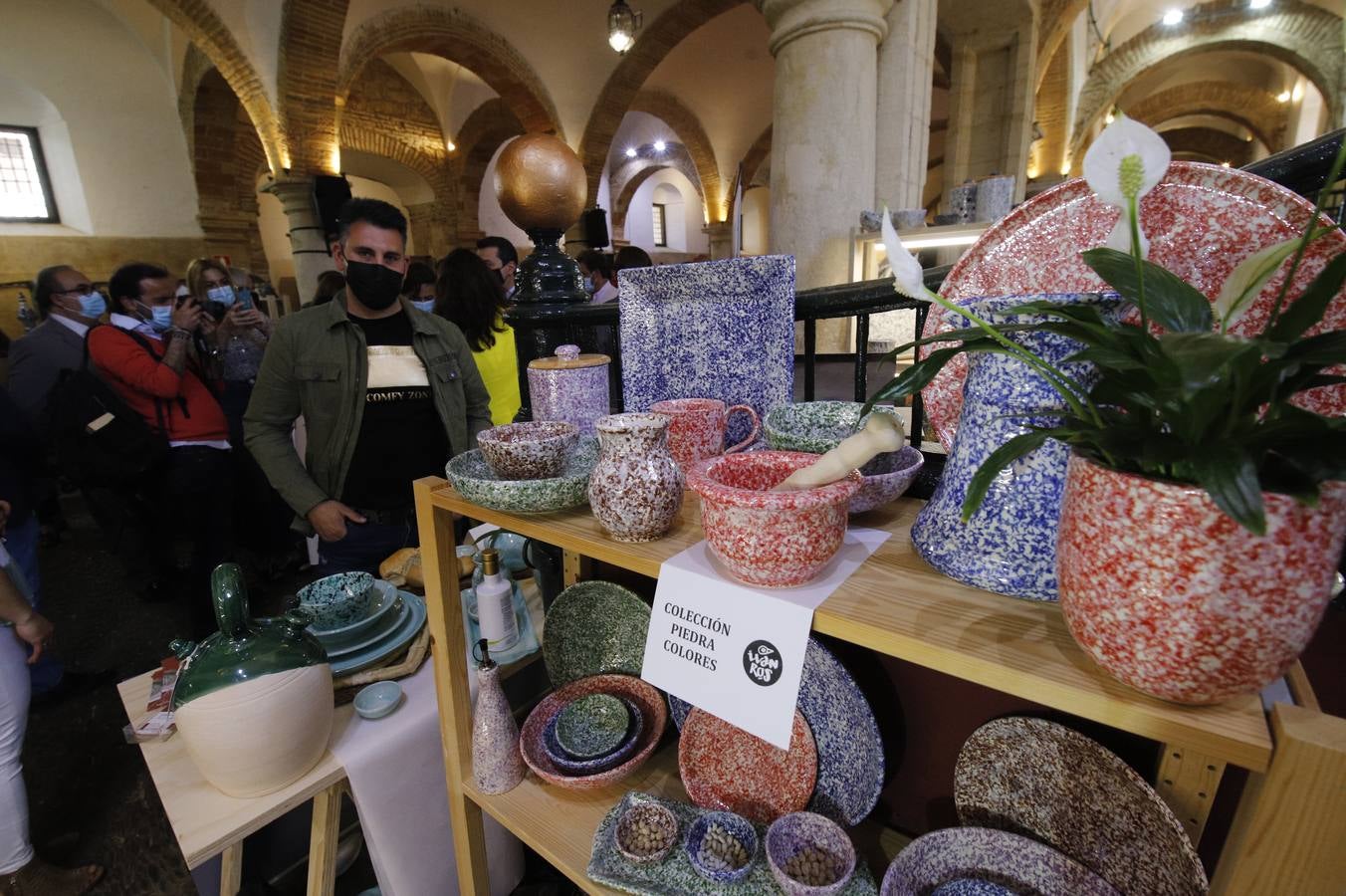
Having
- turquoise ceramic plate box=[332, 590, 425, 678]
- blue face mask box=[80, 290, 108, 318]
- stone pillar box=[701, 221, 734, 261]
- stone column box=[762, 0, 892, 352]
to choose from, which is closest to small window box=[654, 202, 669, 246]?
stone pillar box=[701, 221, 734, 261]

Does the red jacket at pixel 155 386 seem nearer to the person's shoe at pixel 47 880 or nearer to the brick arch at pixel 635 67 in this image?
the person's shoe at pixel 47 880

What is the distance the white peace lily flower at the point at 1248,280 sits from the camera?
322 millimetres

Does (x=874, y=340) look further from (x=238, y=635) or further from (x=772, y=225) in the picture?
(x=238, y=635)

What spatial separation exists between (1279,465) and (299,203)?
6.22 metres

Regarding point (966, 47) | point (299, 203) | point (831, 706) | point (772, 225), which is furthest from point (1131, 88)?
point (831, 706)

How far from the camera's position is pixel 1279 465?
33 cm

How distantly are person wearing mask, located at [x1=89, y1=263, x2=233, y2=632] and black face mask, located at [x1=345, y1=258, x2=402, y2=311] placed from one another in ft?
3.94

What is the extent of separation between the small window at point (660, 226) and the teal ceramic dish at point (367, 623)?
13769 mm

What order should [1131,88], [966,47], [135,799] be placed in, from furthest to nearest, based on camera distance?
[1131,88], [966,47], [135,799]

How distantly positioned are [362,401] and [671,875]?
4.85ft

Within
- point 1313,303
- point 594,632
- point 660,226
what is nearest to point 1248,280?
point 1313,303

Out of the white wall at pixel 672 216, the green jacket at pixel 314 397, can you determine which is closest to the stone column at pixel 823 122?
the green jacket at pixel 314 397

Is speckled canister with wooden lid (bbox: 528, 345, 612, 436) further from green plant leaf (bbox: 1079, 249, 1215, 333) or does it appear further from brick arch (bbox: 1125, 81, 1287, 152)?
brick arch (bbox: 1125, 81, 1287, 152)

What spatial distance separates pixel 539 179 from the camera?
1.10 metres
